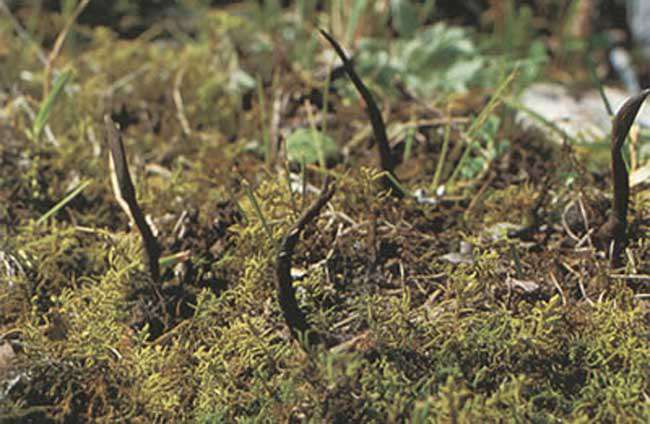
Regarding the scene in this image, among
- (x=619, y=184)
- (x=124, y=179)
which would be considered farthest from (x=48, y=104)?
(x=619, y=184)

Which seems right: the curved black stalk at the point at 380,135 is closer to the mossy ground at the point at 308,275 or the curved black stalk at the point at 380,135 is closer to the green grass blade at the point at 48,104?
the mossy ground at the point at 308,275

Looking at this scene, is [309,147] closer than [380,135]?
No

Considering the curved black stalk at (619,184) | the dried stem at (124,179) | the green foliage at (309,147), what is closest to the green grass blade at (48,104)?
the dried stem at (124,179)

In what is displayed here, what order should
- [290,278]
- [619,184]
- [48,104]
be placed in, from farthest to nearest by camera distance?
1. [48,104]
2. [619,184]
3. [290,278]

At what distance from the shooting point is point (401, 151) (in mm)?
2305

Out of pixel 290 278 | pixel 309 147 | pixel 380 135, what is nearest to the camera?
pixel 290 278

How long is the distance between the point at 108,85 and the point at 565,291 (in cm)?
181

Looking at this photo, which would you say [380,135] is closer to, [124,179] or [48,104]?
[124,179]

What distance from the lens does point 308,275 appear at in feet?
5.70

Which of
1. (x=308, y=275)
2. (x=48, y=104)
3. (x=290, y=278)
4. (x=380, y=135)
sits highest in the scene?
(x=48, y=104)

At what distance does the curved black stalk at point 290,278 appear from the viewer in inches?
56.9

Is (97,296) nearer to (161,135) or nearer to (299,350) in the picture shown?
(299,350)

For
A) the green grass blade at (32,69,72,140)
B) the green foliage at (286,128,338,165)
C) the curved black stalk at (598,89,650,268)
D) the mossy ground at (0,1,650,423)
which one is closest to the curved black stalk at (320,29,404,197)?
the mossy ground at (0,1,650,423)

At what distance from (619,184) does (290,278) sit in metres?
0.77
